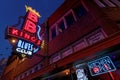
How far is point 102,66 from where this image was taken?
17.8 feet

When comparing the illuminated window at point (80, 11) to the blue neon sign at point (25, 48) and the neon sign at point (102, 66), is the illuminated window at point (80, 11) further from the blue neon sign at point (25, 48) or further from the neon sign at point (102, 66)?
the neon sign at point (102, 66)

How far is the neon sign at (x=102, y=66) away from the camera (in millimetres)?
5259

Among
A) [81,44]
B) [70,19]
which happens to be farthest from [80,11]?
[81,44]

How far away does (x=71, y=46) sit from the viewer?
9.51 metres

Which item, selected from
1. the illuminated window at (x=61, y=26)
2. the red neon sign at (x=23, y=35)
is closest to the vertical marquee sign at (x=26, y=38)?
the red neon sign at (x=23, y=35)

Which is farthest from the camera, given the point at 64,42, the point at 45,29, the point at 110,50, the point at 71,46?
the point at 45,29

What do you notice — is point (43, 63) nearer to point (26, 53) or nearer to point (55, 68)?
point (26, 53)

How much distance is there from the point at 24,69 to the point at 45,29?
5.20 meters

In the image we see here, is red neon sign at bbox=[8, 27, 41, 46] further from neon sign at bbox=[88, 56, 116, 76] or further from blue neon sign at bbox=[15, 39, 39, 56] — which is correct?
neon sign at bbox=[88, 56, 116, 76]

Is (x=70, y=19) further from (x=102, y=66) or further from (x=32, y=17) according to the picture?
(x=102, y=66)

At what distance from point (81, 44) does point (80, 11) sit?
282cm

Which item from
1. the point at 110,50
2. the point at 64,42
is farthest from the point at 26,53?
the point at 110,50

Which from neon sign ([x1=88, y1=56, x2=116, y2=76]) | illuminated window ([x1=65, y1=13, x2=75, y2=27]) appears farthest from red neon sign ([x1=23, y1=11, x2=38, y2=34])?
neon sign ([x1=88, y1=56, x2=116, y2=76])

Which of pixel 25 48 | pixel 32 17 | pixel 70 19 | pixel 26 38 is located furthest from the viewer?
pixel 32 17
